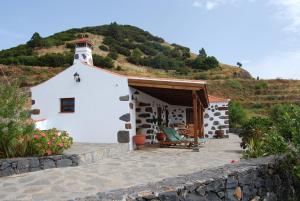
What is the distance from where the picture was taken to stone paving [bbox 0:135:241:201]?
5.85 m

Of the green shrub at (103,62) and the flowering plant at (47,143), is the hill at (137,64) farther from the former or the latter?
the flowering plant at (47,143)

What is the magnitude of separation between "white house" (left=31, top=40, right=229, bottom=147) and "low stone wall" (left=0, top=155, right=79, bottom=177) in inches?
134

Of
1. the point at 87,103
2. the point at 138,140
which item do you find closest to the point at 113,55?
the point at 87,103

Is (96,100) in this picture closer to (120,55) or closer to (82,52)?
(82,52)

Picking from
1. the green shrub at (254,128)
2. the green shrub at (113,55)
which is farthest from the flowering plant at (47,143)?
the green shrub at (113,55)

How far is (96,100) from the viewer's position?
11.7 m

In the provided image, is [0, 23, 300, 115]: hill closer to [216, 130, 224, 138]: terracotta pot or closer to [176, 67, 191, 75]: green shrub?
[176, 67, 191, 75]: green shrub

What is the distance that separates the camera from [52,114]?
12.5 metres

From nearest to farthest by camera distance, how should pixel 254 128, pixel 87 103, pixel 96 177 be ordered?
pixel 96 177, pixel 254 128, pixel 87 103

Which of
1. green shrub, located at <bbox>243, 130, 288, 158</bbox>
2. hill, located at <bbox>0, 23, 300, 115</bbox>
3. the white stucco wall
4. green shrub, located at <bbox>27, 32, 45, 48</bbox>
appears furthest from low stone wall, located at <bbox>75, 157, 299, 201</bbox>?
green shrub, located at <bbox>27, 32, 45, 48</bbox>

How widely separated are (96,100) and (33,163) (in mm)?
4336

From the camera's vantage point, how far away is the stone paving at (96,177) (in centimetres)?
585

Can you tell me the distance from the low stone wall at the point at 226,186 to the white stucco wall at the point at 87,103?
683 cm

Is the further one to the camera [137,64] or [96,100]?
[137,64]
